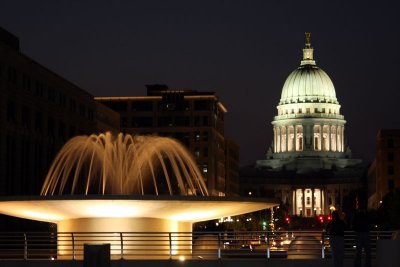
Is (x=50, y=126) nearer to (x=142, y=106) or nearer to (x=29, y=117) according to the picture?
(x=29, y=117)

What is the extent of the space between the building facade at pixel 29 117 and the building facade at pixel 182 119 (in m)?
67.4

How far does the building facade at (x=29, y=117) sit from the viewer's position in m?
85.9

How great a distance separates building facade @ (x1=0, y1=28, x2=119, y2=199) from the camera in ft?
282

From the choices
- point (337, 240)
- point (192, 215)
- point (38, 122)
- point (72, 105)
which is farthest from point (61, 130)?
point (337, 240)

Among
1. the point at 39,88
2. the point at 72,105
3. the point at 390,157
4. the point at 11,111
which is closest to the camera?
the point at 11,111

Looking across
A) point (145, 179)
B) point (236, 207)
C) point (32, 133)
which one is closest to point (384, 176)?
point (145, 179)

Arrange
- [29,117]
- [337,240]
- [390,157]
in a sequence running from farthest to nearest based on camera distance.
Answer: [390,157], [29,117], [337,240]

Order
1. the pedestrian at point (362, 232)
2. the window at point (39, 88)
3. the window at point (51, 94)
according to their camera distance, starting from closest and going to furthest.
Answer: the pedestrian at point (362, 232) < the window at point (39, 88) < the window at point (51, 94)

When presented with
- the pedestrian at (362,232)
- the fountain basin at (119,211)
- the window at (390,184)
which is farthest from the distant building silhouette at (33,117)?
the pedestrian at (362,232)

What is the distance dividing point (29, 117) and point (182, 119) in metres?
90.0

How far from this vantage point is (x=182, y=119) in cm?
18275

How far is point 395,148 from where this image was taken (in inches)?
6708

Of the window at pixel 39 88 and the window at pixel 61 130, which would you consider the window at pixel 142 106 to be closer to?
the window at pixel 61 130

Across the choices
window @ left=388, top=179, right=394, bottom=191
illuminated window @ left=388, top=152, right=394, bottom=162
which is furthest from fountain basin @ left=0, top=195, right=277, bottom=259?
illuminated window @ left=388, top=152, right=394, bottom=162
